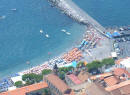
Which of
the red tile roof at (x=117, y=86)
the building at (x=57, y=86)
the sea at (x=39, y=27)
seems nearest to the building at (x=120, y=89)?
the red tile roof at (x=117, y=86)

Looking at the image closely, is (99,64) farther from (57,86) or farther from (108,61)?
(57,86)

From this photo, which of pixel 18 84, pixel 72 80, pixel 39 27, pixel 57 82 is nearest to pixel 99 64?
pixel 72 80

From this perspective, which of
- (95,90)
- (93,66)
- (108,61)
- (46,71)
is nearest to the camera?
(95,90)

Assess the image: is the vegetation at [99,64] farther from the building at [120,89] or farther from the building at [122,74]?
the building at [120,89]

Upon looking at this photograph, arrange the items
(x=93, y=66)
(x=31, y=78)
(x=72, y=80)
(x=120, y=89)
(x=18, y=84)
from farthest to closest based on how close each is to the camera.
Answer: (x=93, y=66)
(x=31, y=78)
(x=18, y=84)
(x=72, y=80)
(x=120, y=89)

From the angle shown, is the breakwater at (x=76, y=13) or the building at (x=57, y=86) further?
the breakwater at (x=76, y=13)
